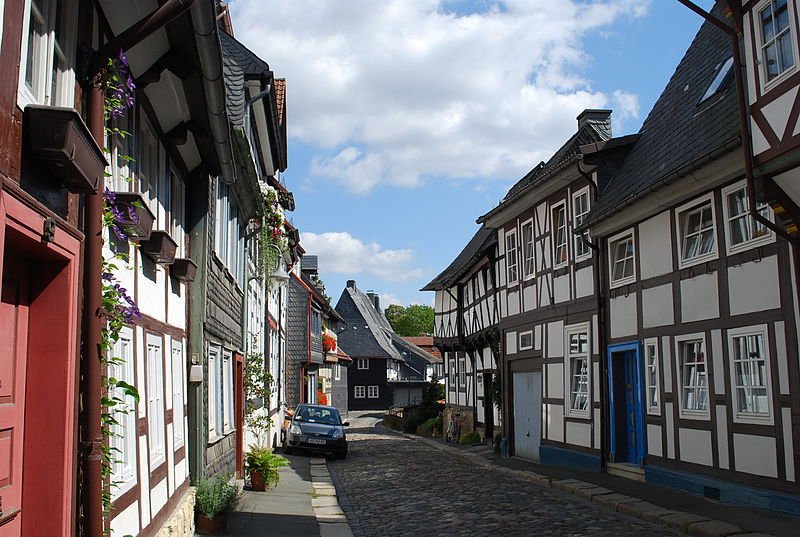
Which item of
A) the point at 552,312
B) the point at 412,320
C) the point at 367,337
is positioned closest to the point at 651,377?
the point at 552,312

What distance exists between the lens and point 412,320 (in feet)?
384

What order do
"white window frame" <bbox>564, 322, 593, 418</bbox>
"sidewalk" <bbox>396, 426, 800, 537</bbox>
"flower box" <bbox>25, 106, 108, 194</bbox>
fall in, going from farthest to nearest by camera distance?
"white window frame" <bbox>564, 322, 593, 418</bbox> → "sidewalk" <bbox>396, 426, 800, 537</bbox> → "flower box" <bbox>25, 106, 108, 194</bbox>

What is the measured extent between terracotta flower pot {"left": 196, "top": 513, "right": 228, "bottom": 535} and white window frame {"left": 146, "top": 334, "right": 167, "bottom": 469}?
6.43ft

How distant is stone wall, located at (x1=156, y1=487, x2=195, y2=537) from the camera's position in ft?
25.7

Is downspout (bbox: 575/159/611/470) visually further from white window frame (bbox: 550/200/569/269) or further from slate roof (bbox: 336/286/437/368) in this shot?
slate roof (bbox: 336/286/437/368)

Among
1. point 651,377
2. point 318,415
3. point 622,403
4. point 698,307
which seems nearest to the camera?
point 698,307

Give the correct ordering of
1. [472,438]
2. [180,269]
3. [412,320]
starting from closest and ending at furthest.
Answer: [180,269]
[472,438]
[412,320]

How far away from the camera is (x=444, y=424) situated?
34.5 m

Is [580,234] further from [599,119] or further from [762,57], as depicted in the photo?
[762,57]

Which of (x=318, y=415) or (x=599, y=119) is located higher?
(x=599, y=119)

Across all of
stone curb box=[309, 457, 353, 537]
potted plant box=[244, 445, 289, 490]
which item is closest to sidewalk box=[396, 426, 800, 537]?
stone curb box=[309, 457, 353, 537]

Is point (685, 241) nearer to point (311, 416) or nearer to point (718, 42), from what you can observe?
point (718, 42)

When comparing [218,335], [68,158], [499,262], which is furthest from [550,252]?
[68,158]

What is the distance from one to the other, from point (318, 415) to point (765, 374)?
16351 millimetres
